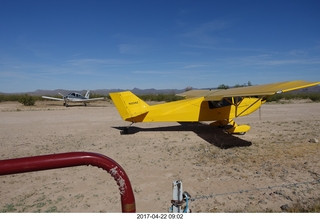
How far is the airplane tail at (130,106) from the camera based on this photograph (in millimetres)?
10422

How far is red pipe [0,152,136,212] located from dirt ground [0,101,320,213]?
4.90 ft

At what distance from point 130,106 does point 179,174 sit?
547 cm

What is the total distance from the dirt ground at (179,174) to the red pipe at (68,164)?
4.90ft

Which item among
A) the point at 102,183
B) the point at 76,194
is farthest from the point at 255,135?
the point at 76,194

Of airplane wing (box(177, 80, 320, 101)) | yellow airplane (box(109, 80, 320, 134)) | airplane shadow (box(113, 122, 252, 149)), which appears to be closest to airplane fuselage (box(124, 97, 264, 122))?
yellow airplane (box(109, 80, 320, 134))

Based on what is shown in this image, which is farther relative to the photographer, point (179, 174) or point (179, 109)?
point (179, 109)

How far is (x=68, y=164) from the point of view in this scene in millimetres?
1354

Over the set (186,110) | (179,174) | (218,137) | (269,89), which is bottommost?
(179,174)

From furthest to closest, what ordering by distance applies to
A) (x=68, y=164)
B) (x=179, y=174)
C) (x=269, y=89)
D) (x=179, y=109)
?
(x=179, y=109) < (x=269, y=89) < (x=179, y=174) < (x=68, y=164)

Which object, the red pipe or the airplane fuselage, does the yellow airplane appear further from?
the red pipe

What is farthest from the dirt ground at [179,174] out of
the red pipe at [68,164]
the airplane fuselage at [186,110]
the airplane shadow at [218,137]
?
the red pipe at [68,164]

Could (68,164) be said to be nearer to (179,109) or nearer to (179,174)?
(179,174)

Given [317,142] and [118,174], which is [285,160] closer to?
[317,142]

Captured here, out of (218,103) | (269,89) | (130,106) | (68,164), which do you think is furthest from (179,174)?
(218,103)
